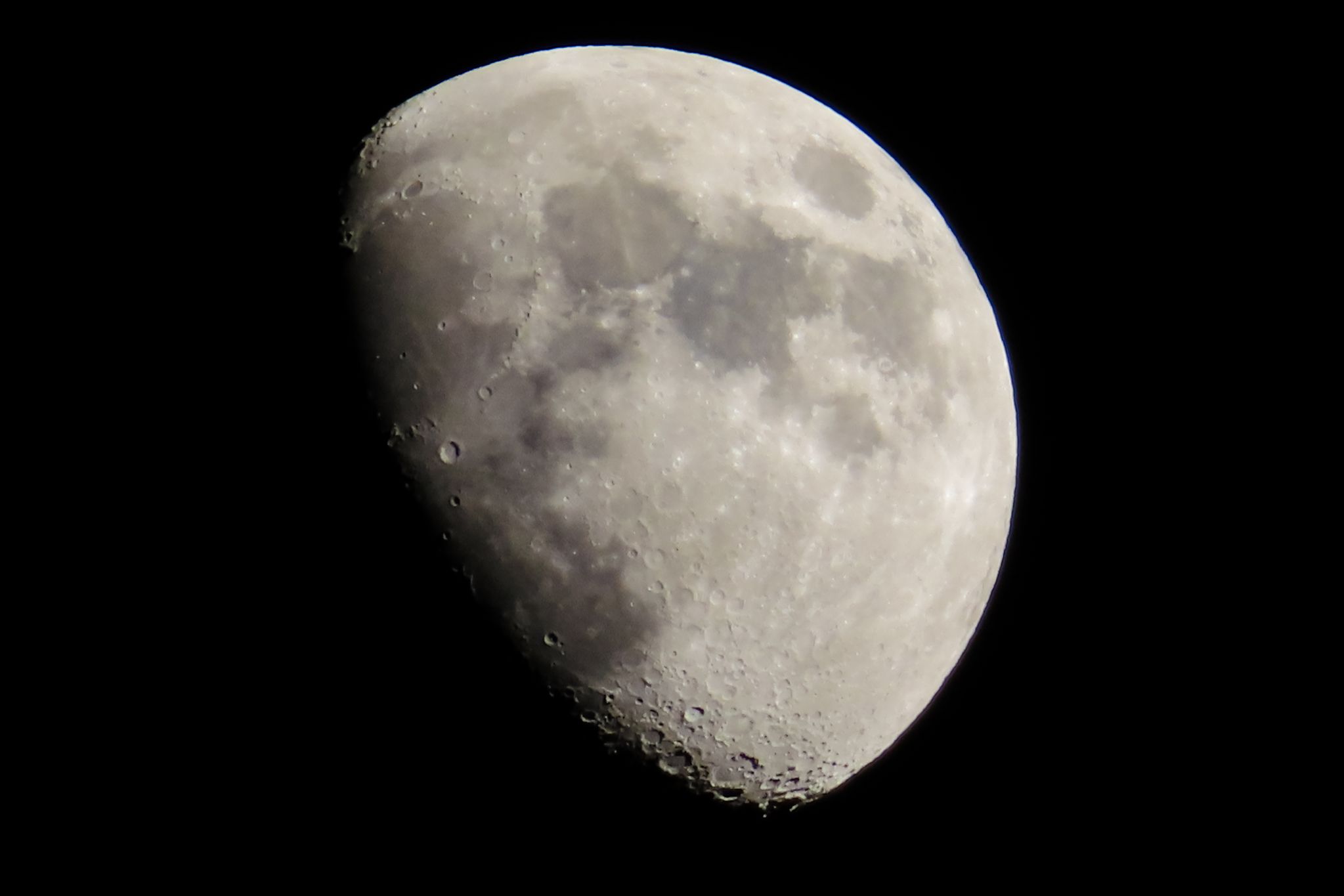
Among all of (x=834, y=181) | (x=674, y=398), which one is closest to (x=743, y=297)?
(x=674, y=398)

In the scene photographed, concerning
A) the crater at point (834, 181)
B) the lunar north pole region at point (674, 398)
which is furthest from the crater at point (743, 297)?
the crater at point (834, 181)

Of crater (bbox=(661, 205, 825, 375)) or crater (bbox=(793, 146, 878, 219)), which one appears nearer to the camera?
crater (bbox=(661, 205, 825, 375))

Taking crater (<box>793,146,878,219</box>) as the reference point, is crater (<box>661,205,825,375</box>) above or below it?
below

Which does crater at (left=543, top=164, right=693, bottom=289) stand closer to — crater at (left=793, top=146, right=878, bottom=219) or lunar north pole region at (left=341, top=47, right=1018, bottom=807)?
lunar north pole region at (left=341, top=47, right=1018, bottom=807)

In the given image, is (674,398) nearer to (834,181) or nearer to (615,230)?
(615,230)

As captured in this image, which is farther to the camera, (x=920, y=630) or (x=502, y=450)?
(x=920, y=630)

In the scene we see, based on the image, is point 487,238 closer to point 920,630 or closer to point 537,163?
point 537,163

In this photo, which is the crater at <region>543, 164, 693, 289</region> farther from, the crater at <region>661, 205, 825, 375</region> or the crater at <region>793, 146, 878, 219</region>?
the crater at <region>793, 146, 878, 219</region>

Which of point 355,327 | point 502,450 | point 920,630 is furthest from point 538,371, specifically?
point 920,630

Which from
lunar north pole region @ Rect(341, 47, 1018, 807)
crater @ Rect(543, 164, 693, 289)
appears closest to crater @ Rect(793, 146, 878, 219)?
lunar north pole region @ Rect(341, 47, 1018, 807)
